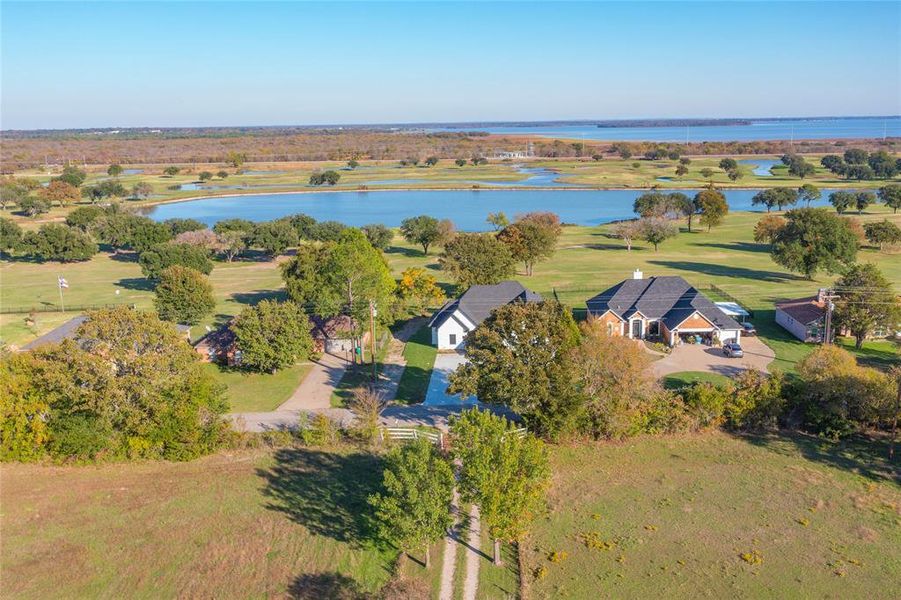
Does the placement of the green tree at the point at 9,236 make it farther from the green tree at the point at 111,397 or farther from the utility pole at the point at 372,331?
the green tree at the point at 111,397

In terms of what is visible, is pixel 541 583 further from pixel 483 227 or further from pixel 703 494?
pixel 483 227

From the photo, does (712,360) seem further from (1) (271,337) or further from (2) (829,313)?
(1) (271,337)

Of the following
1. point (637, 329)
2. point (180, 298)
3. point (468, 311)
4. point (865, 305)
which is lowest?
point (637, 329)

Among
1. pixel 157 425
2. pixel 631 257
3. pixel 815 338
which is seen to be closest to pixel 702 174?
pixel 631 257

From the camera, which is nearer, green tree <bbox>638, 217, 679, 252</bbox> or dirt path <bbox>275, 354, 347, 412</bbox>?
dirt path <bbox>275, 354, 347, 412</bbox>

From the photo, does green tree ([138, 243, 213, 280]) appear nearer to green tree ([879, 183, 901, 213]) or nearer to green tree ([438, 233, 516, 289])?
green tree ([438, 233, 516, 289])

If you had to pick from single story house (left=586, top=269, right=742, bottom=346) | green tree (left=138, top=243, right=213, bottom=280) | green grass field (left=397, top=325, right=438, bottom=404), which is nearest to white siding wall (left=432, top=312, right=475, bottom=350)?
green grass field (left=397, top=325, right=438, bottom=404)

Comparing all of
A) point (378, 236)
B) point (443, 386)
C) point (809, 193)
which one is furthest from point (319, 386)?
point (809, 193)
